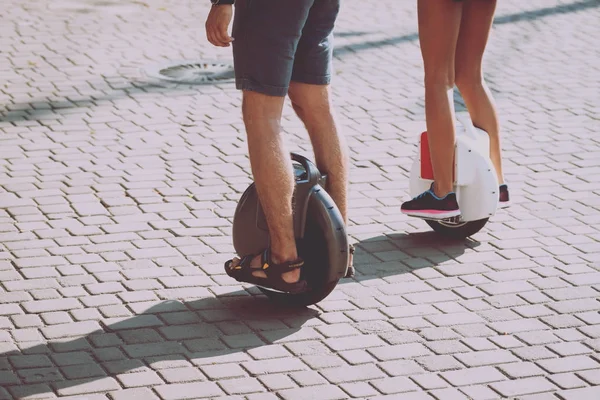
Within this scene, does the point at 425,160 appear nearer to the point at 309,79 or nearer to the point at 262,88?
the point at 309,79

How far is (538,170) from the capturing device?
6.60m

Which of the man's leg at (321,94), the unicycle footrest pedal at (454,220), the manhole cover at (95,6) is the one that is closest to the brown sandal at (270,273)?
the man's leg at (321,94)

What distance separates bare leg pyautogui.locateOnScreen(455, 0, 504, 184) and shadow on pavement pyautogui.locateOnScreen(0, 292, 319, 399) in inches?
59.2

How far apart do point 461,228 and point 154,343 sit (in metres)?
1.86

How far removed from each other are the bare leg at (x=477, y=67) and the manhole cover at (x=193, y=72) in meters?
3.23

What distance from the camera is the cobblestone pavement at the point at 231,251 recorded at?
13.7ft

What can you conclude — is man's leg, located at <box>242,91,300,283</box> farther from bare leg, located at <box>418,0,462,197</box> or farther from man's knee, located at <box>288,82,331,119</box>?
bare leg, located at <box>418,0,462,197</box>

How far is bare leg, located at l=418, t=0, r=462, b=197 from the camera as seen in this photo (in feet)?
16.9

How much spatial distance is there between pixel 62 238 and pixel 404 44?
5.00 m

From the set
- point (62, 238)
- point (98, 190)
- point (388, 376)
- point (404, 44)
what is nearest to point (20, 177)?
point (98, 190)

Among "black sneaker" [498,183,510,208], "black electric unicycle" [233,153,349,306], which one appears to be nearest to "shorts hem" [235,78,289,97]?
"black electric unicycle" [233,153,349,306]

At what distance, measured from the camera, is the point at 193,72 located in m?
8.62

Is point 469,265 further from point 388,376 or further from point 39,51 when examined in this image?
point 39,51

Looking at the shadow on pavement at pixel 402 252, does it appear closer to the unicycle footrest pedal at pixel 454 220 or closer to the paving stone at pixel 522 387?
the unicycle footrest pedal at pixel 454 220
